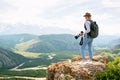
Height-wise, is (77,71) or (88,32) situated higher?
(88,32)

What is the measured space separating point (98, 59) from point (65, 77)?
5.50 metres

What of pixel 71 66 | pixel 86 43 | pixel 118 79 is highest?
pixel 86 43

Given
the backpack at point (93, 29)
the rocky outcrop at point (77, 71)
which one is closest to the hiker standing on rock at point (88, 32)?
the backpack at point (93, 29)

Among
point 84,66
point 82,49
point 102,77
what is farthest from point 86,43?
point 102,77

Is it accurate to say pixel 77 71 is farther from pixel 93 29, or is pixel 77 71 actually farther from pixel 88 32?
pixel 93 29

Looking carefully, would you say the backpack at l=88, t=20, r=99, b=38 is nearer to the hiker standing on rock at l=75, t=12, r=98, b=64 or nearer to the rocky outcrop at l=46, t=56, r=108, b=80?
the hiker standing on rock at l=75, t=12, r=98, b=64

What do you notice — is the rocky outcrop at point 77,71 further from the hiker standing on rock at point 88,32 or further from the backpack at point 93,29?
the backpack at point 93,29

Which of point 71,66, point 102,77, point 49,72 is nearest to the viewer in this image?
point 102,77

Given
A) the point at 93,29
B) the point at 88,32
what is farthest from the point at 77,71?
the point at 93,29

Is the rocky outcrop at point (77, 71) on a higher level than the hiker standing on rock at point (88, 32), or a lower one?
lower

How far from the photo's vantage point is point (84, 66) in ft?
88.9

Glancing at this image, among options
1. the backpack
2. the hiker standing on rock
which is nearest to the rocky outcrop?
the hiker standing on rock

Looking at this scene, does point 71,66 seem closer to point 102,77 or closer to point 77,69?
point 77,69

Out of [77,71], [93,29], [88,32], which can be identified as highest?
[93,29]
